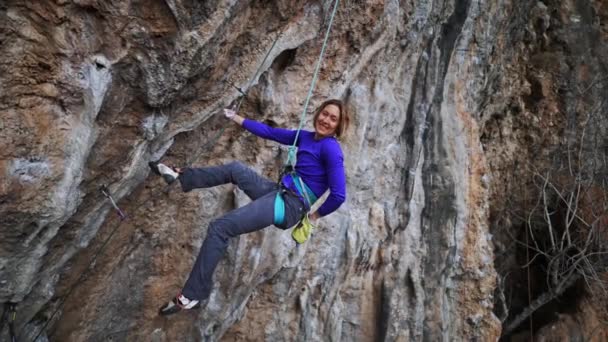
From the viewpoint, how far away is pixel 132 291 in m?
4.25

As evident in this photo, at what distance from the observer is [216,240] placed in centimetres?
307

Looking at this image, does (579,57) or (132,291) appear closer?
(132,291)

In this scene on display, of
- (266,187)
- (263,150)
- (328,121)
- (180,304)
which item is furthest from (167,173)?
(263,150)

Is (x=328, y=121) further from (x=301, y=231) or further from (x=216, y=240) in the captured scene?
(x=216, y=240)

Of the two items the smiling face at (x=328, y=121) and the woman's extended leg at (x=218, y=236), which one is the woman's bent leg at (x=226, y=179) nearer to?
the woman's extended leg at (x=218, y=236)

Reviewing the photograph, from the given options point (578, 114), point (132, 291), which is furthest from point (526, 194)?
point (132, 291)

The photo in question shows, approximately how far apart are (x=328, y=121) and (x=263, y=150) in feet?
5.10

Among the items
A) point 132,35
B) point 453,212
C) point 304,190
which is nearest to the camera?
point 132,35

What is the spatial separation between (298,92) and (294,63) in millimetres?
303

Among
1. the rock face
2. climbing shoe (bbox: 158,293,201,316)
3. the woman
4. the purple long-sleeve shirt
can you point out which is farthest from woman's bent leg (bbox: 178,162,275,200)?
climbing shoe (bbox: 158,293,201,316)

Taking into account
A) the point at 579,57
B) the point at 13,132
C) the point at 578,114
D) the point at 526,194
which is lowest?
the point at 526,194

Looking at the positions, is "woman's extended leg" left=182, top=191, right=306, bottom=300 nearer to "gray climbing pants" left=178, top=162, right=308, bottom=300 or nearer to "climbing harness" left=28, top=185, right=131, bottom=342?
"gray climbing pants" left=178, top=162, right=308, bottom=300

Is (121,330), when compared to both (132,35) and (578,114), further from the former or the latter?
(578,114)

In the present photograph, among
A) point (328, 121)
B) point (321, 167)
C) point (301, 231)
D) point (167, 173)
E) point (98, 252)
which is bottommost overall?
point (301, 231)
